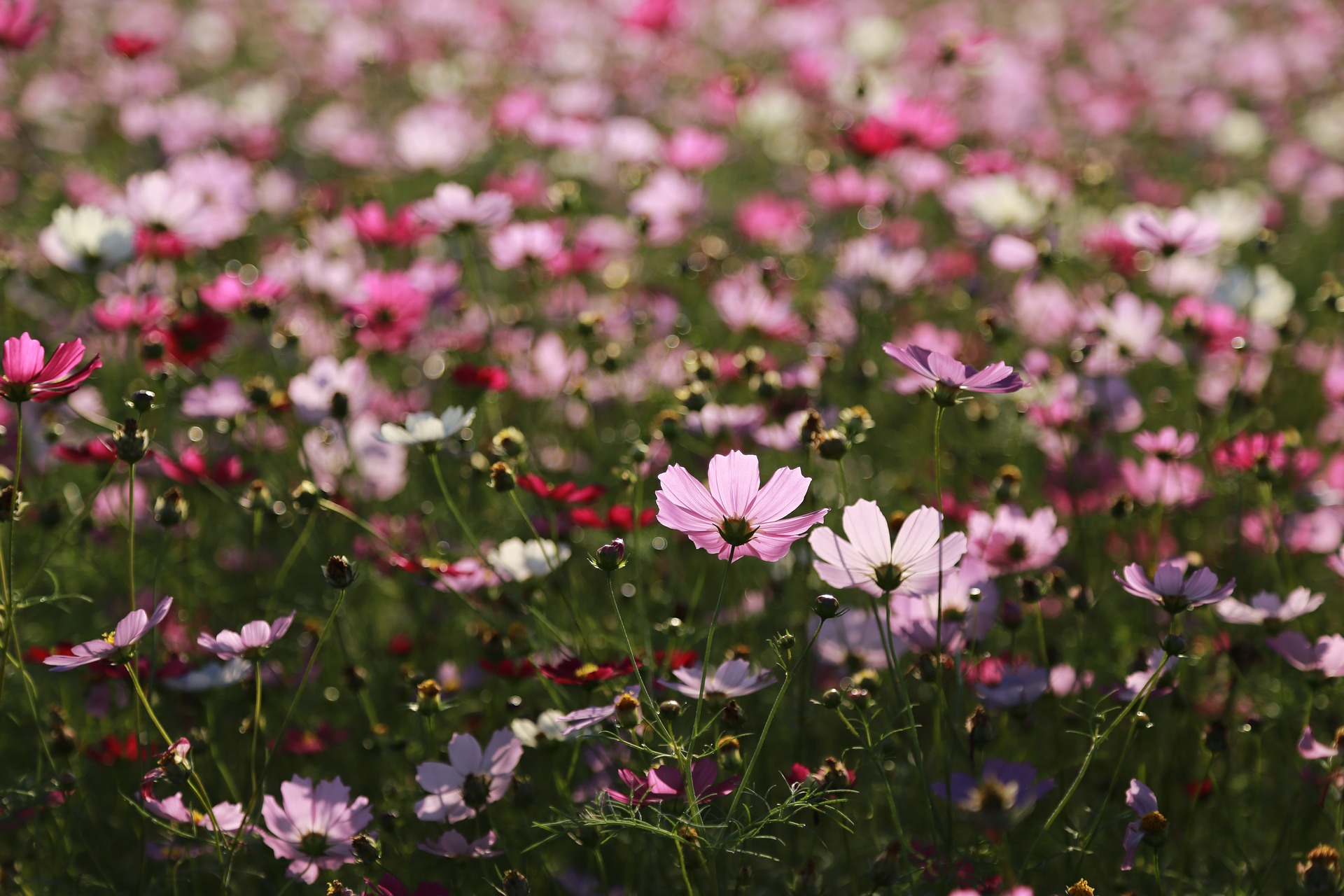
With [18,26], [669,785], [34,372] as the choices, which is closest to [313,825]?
[669,785]

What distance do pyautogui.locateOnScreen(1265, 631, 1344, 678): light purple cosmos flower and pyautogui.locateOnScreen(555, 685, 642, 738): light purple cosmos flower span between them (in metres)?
0.61

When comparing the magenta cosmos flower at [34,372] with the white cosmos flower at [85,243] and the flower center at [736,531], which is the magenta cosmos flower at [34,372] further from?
the white cosmos flower at [85,243]

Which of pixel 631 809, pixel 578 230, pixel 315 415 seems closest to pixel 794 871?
pixel 631 809

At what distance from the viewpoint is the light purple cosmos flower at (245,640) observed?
39.2 inches

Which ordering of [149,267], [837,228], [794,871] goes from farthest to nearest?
[837,228] → [149,267] → [794,871]

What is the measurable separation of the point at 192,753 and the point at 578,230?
148 centimetres

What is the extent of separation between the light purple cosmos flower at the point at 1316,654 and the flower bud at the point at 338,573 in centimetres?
91

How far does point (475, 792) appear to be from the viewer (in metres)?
0.97

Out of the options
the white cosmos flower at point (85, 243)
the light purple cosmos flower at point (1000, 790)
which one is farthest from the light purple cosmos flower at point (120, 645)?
the white cosmos flower at point (85, 243)

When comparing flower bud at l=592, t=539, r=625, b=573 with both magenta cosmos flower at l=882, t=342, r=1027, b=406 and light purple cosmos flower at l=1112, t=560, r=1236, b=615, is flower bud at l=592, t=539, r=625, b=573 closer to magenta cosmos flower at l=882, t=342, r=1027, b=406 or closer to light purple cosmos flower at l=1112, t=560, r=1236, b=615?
magenta cosmos flower at l=882, t=342, r=1027, b=406

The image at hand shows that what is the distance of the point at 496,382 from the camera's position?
139 cm

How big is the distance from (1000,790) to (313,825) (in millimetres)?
652

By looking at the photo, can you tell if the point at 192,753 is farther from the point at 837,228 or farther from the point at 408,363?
the point at 837,228

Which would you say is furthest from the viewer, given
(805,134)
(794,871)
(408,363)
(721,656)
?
(805,134)
